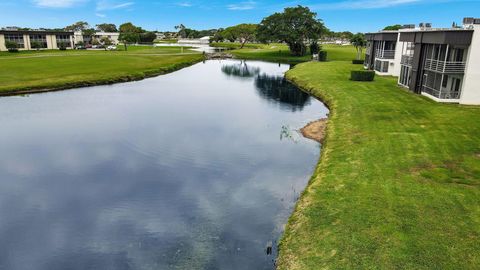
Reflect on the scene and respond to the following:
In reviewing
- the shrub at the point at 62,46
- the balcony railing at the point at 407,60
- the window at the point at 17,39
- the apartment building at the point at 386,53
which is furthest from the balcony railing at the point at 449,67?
the window at the point at 17,39

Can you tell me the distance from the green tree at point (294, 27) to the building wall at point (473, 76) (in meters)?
83.8

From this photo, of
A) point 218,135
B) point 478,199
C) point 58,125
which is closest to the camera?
point 478,199

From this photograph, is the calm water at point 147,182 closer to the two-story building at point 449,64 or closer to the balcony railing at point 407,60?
the two-story building at point 449,64

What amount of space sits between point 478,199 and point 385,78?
50.0 meters

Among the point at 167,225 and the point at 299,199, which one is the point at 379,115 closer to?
the point at 299,199

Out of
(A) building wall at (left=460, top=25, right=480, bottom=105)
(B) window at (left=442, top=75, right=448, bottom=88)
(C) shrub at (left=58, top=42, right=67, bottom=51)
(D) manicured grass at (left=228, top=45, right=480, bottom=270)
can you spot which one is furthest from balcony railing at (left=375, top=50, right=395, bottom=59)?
(C) shrub at (left=58, top=42, right=67, bottom=51)

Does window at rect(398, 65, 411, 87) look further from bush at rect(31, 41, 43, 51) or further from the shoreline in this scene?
bush at rect(31, 41, 43, 51)

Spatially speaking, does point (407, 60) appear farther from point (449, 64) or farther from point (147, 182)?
point (147, 182)

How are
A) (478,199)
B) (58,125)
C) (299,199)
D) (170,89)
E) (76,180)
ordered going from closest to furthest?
(478,199), (299,199), (76,180), (58,125), (170,89)

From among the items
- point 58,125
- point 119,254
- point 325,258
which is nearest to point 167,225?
point 119,254

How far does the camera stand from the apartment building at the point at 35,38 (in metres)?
132

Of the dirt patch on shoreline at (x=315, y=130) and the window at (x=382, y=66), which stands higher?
the window at (x=382, y=66)

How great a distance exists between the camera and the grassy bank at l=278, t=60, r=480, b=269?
15.5 meters

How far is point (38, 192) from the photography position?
24.1 metres
